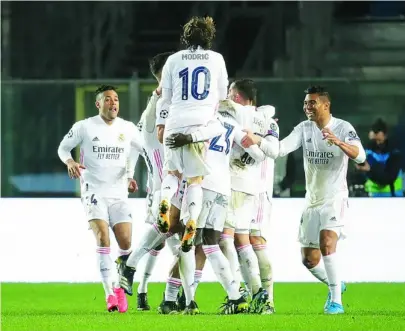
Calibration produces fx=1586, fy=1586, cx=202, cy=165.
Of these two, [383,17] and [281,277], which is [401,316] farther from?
Answer: [383,17]

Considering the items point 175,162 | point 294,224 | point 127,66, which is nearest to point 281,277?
point 294,224

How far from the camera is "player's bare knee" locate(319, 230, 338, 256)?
1267 centimetres

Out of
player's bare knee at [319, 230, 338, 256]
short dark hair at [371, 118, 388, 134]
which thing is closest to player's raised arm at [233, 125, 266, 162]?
player's bare knee at [319, 230, 338, 256]

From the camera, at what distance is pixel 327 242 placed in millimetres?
12688

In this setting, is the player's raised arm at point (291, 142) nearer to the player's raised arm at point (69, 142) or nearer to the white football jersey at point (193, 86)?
the white football jersey at point (193, 86)

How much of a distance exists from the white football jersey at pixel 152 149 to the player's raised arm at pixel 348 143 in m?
1.47

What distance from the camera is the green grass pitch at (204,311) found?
11.4m

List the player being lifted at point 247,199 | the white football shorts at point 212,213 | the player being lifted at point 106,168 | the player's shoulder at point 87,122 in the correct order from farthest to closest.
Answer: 1. the player's shoulder at point 87,122
2. the player being lifted at point 106,168
3. the player being lifted at point 247,199
4. the white football shorts at point 212,213

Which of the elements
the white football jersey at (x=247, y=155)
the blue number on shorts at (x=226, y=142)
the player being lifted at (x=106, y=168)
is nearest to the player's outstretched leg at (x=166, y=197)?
the blue number on shorts at (x=226, y=142)

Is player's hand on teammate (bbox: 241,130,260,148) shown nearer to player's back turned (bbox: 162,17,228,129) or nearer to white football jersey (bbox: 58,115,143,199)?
player's back turned (bbox: 162,17,228,129)

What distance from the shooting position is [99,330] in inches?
438

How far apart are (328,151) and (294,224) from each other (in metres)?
4.15

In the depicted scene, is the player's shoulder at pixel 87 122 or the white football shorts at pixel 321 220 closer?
the white football shorts at pixel 321 220

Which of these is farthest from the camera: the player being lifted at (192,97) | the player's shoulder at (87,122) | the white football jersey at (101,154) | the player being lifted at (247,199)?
the player's shoulder at (87,122)
